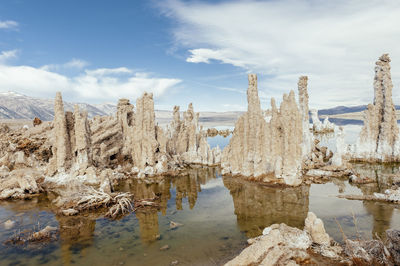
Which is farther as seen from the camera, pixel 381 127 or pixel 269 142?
pixel 381 127

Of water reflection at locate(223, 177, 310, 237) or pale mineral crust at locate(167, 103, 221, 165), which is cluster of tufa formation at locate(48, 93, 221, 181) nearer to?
pale mineral crust at locate(167, 103, 221, 165)

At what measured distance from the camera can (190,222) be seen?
80.9ft

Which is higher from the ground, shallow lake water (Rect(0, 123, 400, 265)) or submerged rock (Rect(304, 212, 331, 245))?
submerged rock (Rect(304, 212, 331, 245))

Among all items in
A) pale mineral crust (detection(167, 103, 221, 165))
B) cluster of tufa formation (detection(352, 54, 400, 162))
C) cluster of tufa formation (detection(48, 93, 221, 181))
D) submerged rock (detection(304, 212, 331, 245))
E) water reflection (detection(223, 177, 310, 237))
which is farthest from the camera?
pale mineral crust (detection(167, 103, 221, 165))

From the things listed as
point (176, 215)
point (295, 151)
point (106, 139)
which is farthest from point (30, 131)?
point (295, 151)

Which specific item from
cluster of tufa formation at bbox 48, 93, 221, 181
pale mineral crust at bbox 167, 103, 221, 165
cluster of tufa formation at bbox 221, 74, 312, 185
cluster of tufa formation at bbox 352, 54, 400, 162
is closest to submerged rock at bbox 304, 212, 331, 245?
cluster of tufa formation at bbox 221, 74, 312, 185

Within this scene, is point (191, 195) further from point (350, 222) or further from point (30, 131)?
point (30, 131)

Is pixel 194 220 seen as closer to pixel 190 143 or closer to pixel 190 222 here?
pixel 190 222

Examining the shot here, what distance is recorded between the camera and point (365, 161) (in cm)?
5328

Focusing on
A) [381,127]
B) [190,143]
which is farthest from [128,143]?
[381,127]

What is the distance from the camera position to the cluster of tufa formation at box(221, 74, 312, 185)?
36.0m

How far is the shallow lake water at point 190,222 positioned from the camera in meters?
18.2

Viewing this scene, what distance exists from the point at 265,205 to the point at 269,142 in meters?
12.2

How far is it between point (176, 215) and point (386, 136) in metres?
48.7
